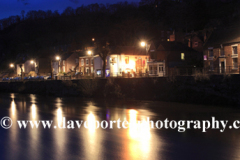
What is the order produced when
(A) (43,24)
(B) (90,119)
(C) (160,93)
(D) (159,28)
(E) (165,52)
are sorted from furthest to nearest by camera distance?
(A) (43,24) → (D) (159,28) → (E) (165,52) → (C) (160,93) → (B) (90,119)

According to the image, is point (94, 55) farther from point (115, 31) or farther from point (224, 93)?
point (224, 93)

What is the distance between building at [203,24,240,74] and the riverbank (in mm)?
10731

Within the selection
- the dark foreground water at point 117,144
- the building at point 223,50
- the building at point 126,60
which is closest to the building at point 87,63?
the building at point 126,60

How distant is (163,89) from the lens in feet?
125

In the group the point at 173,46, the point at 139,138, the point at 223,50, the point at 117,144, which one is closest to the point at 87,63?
the point at 173,46

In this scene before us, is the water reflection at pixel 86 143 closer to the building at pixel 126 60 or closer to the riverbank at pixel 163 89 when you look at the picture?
the riverbank at pixel 163 89

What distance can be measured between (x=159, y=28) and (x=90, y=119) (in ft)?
286

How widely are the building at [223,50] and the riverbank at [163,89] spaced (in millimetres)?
10731

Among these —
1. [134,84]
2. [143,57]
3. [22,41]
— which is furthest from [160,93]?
[22,41]

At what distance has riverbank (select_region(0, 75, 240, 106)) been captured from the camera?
31.2m

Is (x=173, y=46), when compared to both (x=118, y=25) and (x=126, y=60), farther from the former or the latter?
(x=118, y=25)

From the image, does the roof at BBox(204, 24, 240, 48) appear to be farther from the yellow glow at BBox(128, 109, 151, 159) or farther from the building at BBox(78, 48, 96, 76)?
the building at BBox(78, 48, 96, 76)

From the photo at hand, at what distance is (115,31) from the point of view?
107 metres

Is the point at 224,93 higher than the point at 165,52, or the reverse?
the point at 165,52
